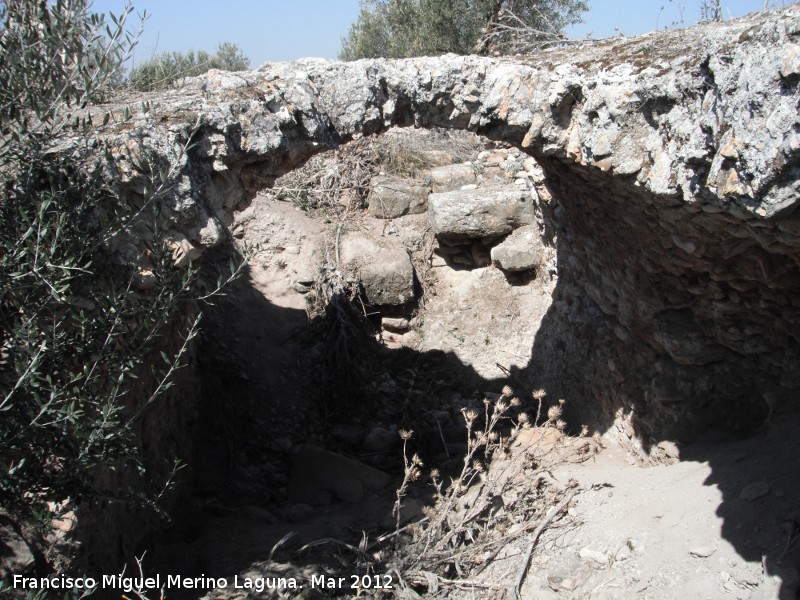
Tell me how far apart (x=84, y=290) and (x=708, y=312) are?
3715 millimetres

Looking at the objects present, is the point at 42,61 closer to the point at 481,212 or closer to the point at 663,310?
the point at 663,310

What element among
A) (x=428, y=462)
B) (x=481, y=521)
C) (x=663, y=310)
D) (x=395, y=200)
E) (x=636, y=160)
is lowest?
(x=428, y=462)

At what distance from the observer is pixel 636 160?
13.0ft

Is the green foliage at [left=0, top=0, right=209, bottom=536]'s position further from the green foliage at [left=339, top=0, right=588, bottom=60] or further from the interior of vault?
the green foliage at [left=339, top=0, right=588, bottom=60]

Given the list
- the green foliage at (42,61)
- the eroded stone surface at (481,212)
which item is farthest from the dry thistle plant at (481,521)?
the eroded stone surface at (481,212)

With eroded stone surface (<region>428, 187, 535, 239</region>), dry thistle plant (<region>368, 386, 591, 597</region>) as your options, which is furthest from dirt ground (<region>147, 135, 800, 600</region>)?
eroded stone surface (<region>428, 187, 535, 239</region>)

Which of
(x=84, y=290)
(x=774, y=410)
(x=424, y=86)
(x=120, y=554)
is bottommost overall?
(x=120, y=554)

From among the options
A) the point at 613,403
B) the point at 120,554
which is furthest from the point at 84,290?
the point at 613,403

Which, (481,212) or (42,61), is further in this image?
(481,212)

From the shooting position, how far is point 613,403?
18.5 ft

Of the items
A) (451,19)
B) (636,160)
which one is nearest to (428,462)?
(636,160)

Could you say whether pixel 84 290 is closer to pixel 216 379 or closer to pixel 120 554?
pixel 120 554

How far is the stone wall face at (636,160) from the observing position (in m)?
3.20

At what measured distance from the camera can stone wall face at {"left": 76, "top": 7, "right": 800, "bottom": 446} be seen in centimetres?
320
